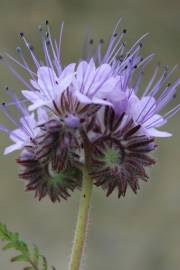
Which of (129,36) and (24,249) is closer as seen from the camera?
(24,249)

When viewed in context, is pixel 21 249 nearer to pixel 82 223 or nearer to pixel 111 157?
pixel 82 223

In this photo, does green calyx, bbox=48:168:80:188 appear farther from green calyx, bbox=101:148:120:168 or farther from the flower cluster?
green calyx, bbox=101:148:120:168

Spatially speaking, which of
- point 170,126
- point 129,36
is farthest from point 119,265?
point 129,36

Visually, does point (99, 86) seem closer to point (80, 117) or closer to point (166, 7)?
point (80, 117)

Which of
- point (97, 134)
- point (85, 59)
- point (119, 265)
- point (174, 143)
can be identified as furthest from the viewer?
point (174, 143)

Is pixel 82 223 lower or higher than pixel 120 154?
lower

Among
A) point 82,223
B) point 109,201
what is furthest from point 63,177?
point 109,201

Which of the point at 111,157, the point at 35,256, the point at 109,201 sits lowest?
the point at 35,256

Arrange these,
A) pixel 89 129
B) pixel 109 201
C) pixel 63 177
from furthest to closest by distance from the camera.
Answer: pixel 109 201, pixel 63 177, pixel 89 129

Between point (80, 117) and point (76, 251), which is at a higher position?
point (80, 117)
